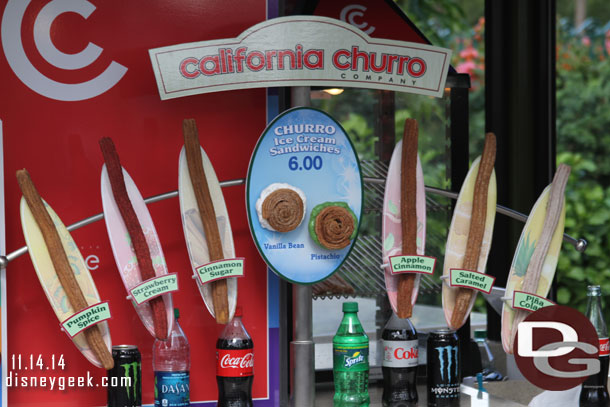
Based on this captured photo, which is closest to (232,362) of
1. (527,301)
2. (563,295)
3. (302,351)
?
(302,351)

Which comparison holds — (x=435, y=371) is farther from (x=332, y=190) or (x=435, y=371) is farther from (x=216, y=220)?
(x=216, y=220)

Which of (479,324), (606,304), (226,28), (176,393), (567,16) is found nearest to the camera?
(176,393)

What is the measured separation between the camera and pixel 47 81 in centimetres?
172

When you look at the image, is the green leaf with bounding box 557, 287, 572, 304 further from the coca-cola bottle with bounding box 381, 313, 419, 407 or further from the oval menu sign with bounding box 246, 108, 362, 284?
the oval menu sign with bounding box 246, 108, 362, 284

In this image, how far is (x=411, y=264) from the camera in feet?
5.95

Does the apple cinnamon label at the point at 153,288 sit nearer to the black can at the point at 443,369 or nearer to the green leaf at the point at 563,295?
the black can at the point at 443,369

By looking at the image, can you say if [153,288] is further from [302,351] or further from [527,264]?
[527,264]

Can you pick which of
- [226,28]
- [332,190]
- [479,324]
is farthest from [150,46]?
[479,324]

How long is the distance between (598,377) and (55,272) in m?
1.31

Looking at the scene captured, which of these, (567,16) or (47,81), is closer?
(47,81)

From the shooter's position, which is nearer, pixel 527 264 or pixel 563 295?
pixel 527 264

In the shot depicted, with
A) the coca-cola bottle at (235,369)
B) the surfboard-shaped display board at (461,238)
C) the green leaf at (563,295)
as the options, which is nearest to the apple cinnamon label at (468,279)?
the surfboard-shaped display board at (461,238)

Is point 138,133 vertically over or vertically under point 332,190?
over

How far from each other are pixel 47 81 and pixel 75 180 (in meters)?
0.22
